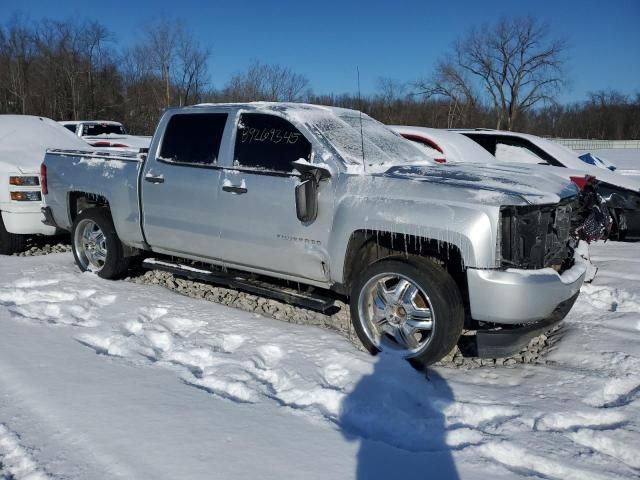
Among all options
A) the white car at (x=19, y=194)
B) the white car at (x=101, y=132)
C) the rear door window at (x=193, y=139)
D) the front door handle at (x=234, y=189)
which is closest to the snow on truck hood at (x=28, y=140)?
the white car at (x=19, y=194)

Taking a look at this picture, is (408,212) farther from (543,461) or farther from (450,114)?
(450,114)

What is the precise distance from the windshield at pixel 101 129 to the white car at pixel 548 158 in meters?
12.9

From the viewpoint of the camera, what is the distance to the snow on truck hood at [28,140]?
22.7ft

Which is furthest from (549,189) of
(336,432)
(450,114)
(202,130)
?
(450,114)

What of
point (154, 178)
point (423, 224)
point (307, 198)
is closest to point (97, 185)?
point (154, 178)

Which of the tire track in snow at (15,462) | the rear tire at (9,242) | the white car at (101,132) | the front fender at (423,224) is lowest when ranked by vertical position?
the tire track in snow at (15,462)

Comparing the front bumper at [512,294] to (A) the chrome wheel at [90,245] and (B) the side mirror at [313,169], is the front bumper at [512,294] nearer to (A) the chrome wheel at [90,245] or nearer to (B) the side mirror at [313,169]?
(B) the side mirror at [313,169]

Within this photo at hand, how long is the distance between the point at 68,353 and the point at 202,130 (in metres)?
2.25

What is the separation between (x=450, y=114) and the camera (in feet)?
124

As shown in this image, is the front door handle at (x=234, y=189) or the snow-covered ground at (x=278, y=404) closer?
the snow-covered ground at (x=278, y=404)

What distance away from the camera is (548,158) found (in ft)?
28.3

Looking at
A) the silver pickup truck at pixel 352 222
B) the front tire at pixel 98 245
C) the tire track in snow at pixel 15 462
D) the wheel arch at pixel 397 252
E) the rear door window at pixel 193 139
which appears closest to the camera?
the tire track in snow at pixel 15 462

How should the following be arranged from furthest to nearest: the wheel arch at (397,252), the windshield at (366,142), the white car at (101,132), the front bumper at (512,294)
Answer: the white car at (101,132)
the windshield at (366,142)
the wheel arch at (397,252)
the front bumper at (512,294)

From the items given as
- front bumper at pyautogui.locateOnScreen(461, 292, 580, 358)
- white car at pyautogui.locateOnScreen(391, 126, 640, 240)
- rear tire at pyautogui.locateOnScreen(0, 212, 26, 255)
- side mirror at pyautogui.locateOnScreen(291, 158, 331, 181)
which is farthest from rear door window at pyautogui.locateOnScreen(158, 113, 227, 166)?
white car at pyautogui.locateOnScreen(391, 126, 640, 240)
